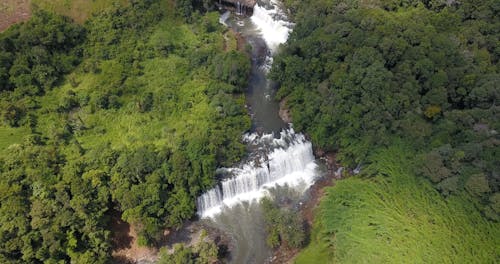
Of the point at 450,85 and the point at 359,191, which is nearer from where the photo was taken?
the point at 359,191

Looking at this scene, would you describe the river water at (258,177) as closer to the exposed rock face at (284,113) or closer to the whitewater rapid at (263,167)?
the whitewater rapid at (263,167)

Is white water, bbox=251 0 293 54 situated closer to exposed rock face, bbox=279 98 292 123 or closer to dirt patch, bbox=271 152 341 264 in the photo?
exposed rock face, bbox=279 98 292 123

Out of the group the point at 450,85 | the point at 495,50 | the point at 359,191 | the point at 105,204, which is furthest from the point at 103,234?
the point at 495,50

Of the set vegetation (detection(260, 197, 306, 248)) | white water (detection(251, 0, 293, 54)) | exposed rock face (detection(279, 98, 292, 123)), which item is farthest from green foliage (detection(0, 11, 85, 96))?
vegetation (detection(260, 197, 306, 248))

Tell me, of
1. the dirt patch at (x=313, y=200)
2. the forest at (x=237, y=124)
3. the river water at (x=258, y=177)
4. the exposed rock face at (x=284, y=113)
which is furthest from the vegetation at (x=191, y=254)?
the exposed rock face at (x=284, y=113)

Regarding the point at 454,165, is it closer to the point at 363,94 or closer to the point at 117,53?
the point at 363,94

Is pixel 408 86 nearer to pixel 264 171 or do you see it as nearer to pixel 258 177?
pixel 264 171
